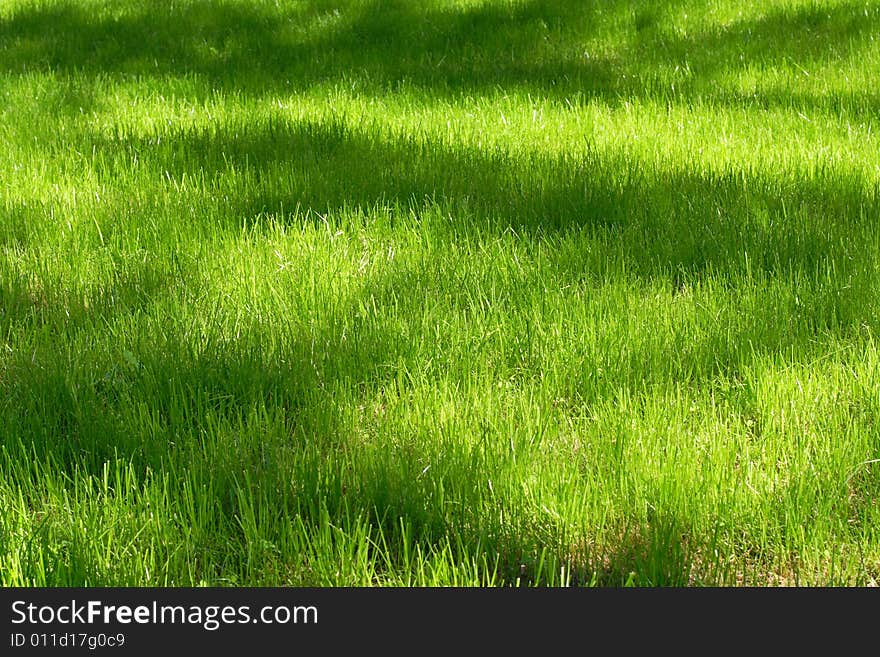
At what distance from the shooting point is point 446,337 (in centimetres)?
233

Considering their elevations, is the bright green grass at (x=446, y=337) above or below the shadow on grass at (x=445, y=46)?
below

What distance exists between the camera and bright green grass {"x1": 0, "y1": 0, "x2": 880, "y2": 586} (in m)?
1.67

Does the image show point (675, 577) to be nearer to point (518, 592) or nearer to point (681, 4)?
point (518, 592)

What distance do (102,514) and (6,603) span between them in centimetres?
26

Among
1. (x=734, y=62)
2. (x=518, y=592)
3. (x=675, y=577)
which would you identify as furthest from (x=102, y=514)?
(x=734, y=62)

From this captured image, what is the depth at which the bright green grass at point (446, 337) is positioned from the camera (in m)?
1.67

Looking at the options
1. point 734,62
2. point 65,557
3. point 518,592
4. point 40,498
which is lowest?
point 518,592

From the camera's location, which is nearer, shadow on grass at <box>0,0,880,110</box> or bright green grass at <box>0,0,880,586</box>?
bright green grass at <box>0,0,880,586</box>

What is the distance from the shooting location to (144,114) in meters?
4.74

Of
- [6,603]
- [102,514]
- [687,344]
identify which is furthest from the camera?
[687,344]

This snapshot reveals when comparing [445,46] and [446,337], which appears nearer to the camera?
[446,337]

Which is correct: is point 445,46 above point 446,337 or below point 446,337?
above

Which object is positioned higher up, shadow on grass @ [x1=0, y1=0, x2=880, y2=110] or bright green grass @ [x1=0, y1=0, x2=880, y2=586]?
shadow on grass @ [x1=0, y1=0, x2=880, y2=110]

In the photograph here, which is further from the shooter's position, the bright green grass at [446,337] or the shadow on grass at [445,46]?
the shadow on grass at [445,46]
